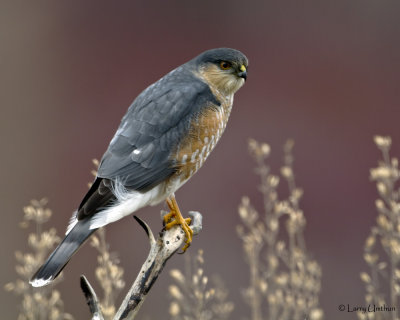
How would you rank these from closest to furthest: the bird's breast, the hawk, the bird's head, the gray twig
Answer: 1. the gray twig
2. the hawk
3. the bird's breast
4. the bird's head

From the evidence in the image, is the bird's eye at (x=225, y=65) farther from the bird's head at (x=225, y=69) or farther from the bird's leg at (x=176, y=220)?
the bird's leg at (x=176, y=220)

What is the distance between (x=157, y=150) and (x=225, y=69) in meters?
0.69

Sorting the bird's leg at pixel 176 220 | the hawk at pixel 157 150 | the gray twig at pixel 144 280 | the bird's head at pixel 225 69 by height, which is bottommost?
the gray twig at pixel 144 280

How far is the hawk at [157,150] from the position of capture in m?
2.89

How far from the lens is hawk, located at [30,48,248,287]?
2.89m

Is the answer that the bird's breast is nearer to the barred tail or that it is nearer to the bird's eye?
the bird's eye

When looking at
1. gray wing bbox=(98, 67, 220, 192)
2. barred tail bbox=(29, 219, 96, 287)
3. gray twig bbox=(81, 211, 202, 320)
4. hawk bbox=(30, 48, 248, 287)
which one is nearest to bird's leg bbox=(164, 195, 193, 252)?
hawk bbox=(30, 48, 248, 287)

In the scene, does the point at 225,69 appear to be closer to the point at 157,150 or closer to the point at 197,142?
the point at 197,142

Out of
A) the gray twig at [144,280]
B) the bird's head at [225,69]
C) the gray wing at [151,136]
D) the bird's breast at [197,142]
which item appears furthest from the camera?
the bird's head at [225,69]

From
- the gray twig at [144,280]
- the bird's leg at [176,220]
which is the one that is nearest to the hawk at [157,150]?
the bird's leg at [176,220]

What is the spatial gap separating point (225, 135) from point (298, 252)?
3.23m

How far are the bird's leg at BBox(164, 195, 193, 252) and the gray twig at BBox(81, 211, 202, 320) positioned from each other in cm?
14

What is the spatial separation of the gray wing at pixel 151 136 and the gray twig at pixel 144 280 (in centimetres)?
31

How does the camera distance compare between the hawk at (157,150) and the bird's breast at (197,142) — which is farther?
the bird's breast at (197,142)
